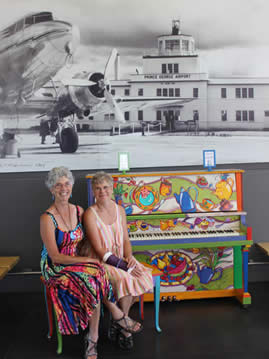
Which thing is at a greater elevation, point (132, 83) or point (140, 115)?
point (132, 83)

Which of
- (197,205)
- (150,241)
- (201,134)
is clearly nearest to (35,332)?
(150,241)

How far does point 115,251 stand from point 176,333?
32.5 inches

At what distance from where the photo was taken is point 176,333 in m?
3.32

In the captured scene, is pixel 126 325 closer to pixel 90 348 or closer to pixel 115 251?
pixel 90 348

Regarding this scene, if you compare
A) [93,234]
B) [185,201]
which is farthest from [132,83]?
[93,234]

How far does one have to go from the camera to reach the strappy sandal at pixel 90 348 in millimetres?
2939

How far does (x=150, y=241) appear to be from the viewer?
356cm

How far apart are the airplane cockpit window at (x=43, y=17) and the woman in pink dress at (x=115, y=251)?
6.16ft

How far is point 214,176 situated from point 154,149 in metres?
0.78

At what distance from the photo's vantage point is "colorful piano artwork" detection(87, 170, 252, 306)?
3777mm

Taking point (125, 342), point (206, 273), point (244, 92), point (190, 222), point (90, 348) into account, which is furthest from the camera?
point (244, 92)

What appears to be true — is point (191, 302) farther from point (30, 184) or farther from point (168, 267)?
point (30, 184)

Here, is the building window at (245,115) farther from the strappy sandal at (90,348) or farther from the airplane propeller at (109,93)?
the strappy sandal at (90,348)

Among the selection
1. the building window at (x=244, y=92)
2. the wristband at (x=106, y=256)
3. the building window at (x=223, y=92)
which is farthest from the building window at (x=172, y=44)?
the wristband at (x=106, y=256)
